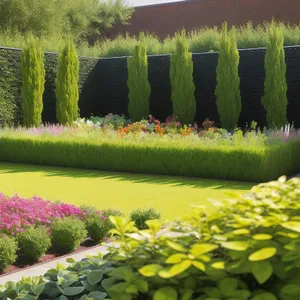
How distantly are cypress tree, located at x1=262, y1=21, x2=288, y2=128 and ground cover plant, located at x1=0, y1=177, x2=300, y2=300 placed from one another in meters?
13.3

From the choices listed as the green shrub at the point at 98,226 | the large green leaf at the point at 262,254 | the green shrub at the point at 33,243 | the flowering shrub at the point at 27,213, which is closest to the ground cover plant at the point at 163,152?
the flowering shrub at the point at 27,213

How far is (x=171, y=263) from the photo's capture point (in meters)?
2.35

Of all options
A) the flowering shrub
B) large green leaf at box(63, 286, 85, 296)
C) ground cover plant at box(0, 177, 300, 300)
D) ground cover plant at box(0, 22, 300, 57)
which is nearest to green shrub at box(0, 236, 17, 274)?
the flowering shrub

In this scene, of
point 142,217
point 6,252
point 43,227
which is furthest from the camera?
point 142,217

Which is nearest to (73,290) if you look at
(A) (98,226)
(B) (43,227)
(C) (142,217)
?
(B) (43,227)

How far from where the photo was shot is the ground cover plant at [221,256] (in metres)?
2.19

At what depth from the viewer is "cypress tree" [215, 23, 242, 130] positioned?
16391mm

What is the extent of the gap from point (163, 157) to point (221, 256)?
926 cm

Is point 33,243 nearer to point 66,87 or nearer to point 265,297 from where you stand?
point 265,297

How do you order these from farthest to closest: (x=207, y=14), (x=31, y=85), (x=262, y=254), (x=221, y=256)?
(x=207, y=14) < (x=31, y=85) < (x=221, y=256) < (x=262, y=254)

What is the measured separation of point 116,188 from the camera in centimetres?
1017

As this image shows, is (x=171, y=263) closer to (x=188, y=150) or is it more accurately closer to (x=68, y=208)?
(x=68, y=208)

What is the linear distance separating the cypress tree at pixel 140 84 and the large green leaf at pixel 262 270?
16253 mm

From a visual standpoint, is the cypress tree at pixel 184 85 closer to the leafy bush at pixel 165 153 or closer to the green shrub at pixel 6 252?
the leafy bush at pixel 165 153
